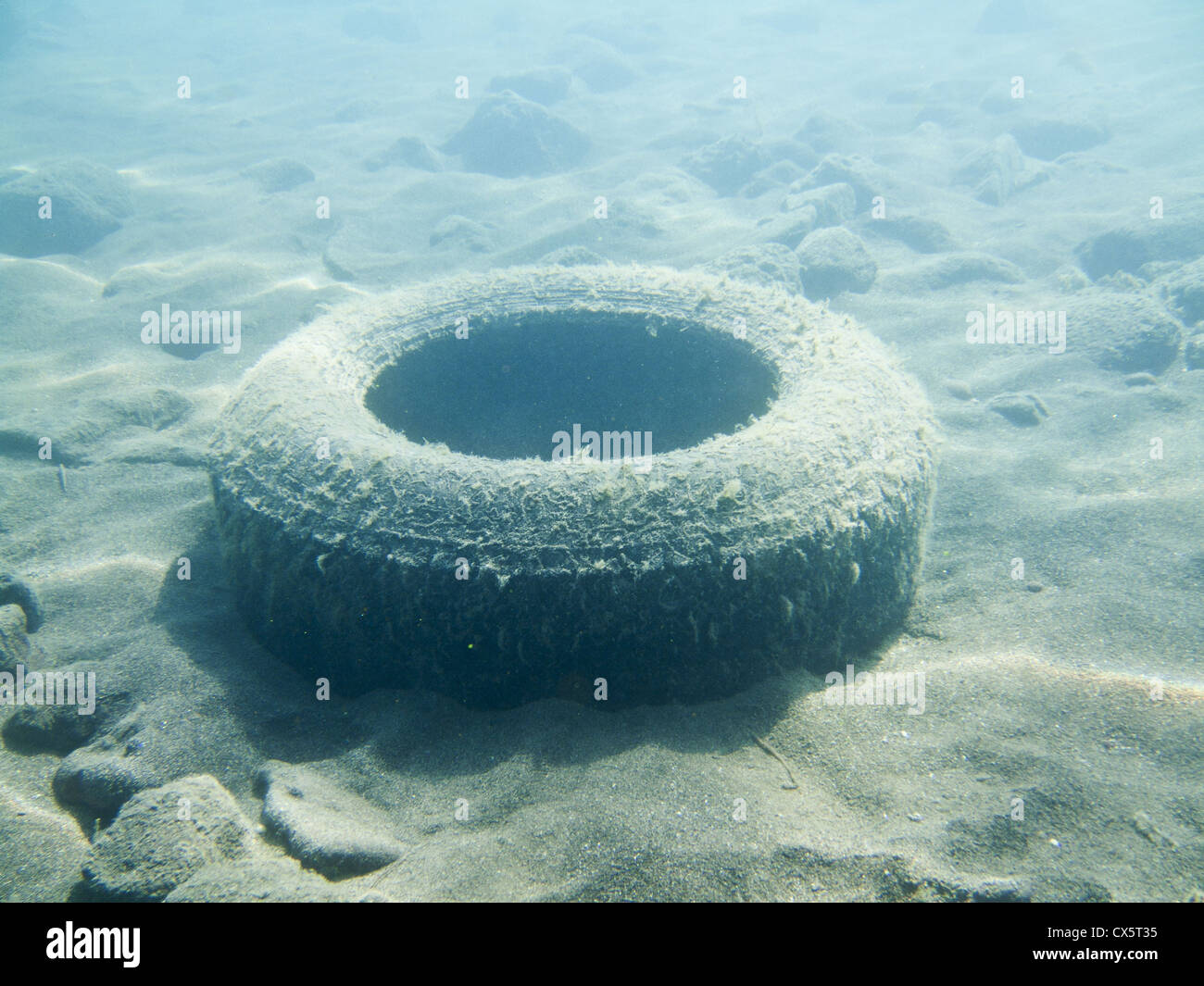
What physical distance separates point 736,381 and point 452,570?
264 cm

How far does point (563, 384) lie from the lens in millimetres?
5191

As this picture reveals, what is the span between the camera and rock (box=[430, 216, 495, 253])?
1054cm

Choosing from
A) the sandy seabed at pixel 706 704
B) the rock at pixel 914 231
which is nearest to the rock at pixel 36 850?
the sandy seabed at pixel 706 704

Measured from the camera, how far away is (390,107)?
68.2ft

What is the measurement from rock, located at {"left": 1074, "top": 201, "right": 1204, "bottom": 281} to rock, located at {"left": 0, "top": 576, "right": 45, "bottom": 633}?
11924 mm

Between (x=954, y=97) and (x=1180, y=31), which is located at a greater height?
(x=1180, y=31)

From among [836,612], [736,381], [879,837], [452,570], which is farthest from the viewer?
[736,381]

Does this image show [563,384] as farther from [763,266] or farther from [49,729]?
[763,266]

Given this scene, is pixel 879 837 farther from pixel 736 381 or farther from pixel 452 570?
pixel 736 381

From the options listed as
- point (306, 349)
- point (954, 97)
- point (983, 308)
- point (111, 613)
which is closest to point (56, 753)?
point (111, 613)

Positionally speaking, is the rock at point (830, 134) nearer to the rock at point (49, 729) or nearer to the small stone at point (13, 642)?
the small stone at point (13, 642)

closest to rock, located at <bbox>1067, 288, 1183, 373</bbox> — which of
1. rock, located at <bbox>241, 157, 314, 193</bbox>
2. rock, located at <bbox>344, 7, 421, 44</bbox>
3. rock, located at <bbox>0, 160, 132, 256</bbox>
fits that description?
rock, located at <bbox>241, 157, 314, 193</bbox>

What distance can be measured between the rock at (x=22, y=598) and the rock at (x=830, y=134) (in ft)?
53.5

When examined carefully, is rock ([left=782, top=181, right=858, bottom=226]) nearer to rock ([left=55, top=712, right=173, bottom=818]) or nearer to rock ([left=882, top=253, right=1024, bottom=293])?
rock ([left=882, top=253, right=1024, bottom=293])
